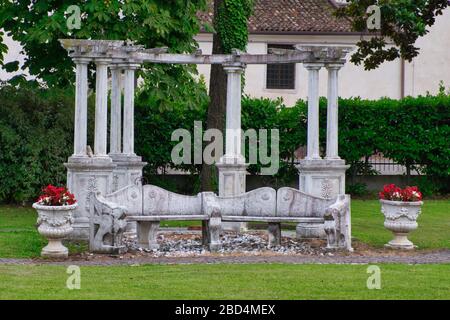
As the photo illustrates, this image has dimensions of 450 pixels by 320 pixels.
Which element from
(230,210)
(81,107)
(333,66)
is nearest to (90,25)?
(81,107)

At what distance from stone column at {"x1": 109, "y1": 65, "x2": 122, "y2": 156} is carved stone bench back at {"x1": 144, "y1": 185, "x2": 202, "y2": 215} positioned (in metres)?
3.14

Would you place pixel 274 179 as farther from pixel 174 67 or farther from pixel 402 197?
pixel 402 197

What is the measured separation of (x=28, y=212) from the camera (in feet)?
77.0

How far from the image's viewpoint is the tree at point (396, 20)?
23.1m

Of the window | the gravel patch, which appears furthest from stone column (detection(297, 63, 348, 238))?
the window

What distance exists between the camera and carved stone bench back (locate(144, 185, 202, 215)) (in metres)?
17.1

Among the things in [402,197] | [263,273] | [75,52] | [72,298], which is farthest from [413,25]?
[72,298]

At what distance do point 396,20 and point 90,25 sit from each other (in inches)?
272

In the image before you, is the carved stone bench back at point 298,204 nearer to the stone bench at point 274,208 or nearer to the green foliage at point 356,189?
the stone bench at point 274,208

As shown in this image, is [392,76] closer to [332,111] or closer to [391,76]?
[391,76]

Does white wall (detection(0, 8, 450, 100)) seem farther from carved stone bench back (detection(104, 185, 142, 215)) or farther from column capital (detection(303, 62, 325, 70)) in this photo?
carved stone bench back (detection(104, 185, 142, 215))

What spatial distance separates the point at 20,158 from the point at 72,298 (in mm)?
13267

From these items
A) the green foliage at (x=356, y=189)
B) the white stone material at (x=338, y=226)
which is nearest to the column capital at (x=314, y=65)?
the white stone material at (x=338, y=226)

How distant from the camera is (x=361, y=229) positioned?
793 inches
